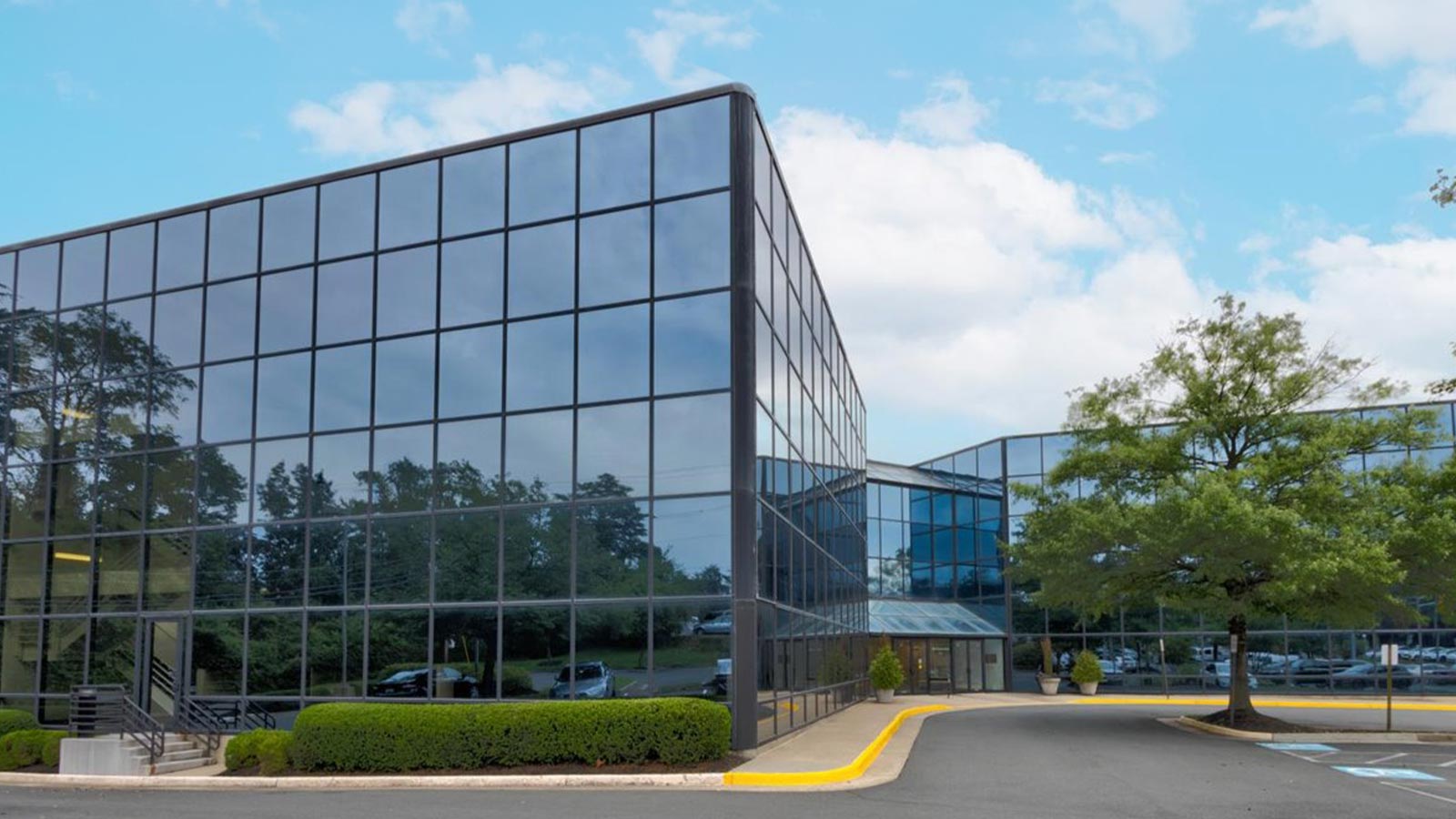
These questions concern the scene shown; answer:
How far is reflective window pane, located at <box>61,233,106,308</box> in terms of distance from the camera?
86.5 ft

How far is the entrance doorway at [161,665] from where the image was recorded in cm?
2334

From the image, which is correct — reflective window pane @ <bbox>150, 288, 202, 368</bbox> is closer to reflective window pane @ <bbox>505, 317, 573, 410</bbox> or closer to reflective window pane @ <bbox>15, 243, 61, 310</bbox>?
reflective window pane @ <bbox>15, 243, 61, 310</bbox>

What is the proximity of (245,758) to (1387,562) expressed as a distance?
22.2 meters

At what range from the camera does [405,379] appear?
22312 millimetres

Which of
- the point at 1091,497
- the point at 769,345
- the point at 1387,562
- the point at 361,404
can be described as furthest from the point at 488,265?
the point at 1387,562

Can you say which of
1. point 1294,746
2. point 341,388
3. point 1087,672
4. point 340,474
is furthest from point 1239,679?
point 341,388

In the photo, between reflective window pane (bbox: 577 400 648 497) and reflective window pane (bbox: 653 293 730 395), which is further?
reflective window pane (bbox: 577 400 648 497)

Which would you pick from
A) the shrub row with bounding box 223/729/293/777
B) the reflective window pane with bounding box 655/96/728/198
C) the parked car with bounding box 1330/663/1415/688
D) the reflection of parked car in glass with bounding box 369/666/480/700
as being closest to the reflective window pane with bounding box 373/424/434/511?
the reflection of parked car in glass with bounding box 369/666/480/700

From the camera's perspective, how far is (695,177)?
67.7ft

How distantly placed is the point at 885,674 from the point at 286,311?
22.2 meters

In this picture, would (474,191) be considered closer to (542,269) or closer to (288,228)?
(542,269)

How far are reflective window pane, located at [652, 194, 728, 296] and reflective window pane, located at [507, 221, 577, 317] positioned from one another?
1.69 meters

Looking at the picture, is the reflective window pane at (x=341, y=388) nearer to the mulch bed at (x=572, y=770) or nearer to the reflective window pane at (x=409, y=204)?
the reflective window pane at (x=409, y=204)

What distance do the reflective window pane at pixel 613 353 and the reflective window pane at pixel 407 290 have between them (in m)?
3.41
